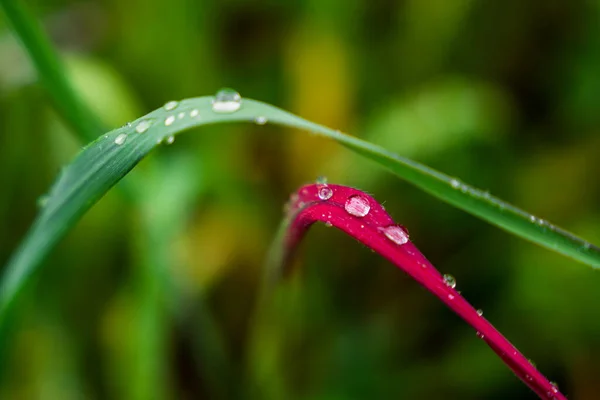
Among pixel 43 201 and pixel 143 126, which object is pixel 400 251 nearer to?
pixel 143 126

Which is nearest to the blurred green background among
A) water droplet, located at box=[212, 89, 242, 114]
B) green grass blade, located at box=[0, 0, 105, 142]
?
green grass blade, located at box=[0, 0, 105, 142]

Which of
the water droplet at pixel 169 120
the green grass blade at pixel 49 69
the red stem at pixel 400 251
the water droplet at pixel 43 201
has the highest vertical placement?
the green grass blade at pixel 49 69

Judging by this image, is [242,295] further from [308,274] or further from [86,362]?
[86,362]

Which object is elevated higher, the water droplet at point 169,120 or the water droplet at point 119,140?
the water droplet at point 169,120

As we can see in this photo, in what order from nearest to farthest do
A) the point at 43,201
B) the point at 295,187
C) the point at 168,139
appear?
1. the point at 168,139
2. the point at 43,201
3. the point at 295,187

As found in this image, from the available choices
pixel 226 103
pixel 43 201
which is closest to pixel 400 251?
pixel 226 103

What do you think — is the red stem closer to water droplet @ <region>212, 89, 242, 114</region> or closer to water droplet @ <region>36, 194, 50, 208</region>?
water droplet @ <region>212, 89, 242, 114</region>

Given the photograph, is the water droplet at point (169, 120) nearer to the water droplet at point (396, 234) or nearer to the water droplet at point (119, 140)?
the water droplet at point (119, 140)

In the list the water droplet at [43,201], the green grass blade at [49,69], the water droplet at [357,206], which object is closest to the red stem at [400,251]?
the water droplet at [357,206]
